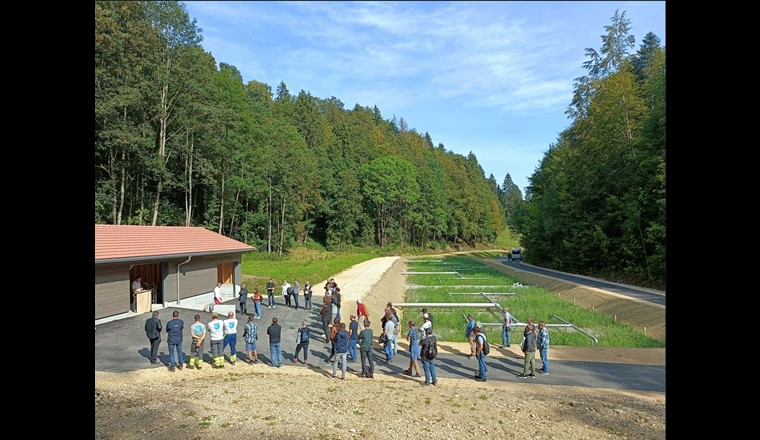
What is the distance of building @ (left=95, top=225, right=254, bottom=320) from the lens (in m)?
17.1

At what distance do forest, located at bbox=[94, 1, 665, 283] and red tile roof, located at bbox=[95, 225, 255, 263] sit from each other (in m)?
11.7

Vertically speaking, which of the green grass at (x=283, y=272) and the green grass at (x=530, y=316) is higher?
the green grass at (x=283, y=272)

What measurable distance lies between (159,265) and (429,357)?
1558 centimetres

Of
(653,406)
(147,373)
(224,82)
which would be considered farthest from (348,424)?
(224,82)

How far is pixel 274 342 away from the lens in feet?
42.2

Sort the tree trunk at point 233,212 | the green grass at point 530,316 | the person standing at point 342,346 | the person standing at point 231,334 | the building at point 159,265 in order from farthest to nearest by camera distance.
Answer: the tree trunk at point 233,212
the building at point 159,265
the green grass at point 530,316
the person standing at point 231,334
the person standing at point 342,346

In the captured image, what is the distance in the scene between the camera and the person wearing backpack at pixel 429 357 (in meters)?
11.5

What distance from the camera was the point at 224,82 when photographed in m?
47.6

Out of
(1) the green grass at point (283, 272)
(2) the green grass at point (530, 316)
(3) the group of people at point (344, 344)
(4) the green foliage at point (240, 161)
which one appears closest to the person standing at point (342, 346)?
(3) the group of people at point (344, 344)

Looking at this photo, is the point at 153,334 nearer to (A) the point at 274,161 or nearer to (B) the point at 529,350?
(B) the point at 529,350

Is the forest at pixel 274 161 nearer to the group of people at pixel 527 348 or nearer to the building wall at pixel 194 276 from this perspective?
the building wall at pixel 194 276
